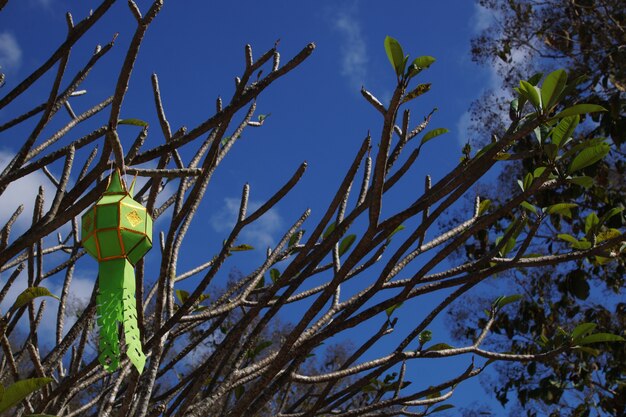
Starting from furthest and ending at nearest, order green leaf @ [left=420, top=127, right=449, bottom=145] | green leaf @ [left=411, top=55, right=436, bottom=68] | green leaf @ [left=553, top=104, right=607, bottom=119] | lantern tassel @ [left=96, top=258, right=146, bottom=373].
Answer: green leaf @ [left=420, top=127, right=449, bottom=145] < green leaf @ [left=553, top=104, right=607, bottom=119] < green leaf @ [left=411, top=55, right=436, bottom=68] < lantern tassel @ [left=96, top=258, right=146, bottom=373]

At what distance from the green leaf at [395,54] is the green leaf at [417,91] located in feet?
0.14

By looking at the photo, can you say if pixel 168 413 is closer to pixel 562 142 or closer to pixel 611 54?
pixel 562 142

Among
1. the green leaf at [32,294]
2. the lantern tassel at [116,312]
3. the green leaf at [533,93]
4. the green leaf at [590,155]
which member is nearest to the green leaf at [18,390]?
the lantern tassel at [116,312]

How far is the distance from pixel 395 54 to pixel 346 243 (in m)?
0.63

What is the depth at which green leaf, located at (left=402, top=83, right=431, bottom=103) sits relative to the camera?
1.07 metres

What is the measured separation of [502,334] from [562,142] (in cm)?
387

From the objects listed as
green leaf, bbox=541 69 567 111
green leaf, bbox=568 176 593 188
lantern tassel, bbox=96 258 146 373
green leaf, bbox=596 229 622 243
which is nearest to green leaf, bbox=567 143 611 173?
green leaf, bbox=568 176 593 188

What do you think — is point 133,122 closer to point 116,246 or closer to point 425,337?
point 116,246

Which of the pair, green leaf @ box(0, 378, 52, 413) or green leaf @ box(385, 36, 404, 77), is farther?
green leaf @ box(385, 36, 404, 77)

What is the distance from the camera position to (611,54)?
4602mm

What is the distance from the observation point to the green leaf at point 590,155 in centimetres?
127

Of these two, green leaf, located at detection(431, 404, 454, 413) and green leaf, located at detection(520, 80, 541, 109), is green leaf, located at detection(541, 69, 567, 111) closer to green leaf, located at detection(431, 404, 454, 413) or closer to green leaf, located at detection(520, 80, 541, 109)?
green leaf, located at detection(520, 80, 541, 109)

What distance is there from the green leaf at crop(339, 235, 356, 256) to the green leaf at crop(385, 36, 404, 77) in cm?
61

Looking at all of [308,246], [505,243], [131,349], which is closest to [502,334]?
[505,243]
